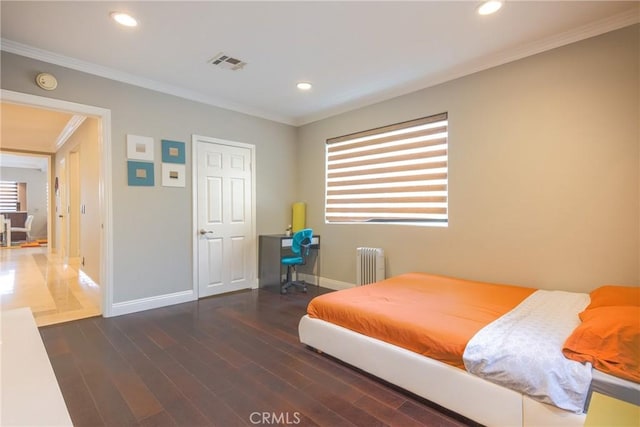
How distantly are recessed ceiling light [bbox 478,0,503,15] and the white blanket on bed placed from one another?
2.23 m

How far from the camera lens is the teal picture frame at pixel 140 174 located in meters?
3.62

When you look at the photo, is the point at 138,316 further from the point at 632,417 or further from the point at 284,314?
the point at 632,417

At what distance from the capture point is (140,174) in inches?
145

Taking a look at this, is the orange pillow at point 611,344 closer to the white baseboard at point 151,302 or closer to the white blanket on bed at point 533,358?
the white blanket on bed at point 533,358

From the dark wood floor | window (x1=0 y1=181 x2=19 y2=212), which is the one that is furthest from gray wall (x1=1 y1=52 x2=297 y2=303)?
window (x1=0 y1=181 x2=19 y2=212)

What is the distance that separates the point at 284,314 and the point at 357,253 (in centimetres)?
127

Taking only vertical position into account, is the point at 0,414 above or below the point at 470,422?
above

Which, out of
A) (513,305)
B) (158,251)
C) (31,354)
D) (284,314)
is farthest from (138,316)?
(513,305)

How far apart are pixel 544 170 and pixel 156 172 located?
413cm

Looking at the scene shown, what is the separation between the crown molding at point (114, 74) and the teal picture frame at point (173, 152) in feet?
1.98

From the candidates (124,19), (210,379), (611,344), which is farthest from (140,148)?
(611,344)

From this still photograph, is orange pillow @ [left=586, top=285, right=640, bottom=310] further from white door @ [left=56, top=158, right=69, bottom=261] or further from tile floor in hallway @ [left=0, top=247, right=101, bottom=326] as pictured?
white door @ [left=56, top=158, right=69, bottom=261]

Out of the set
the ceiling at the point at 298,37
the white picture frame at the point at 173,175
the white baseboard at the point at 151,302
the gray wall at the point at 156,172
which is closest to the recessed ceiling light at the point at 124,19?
the ceiling at the point at 298,37

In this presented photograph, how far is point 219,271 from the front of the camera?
4473mm
